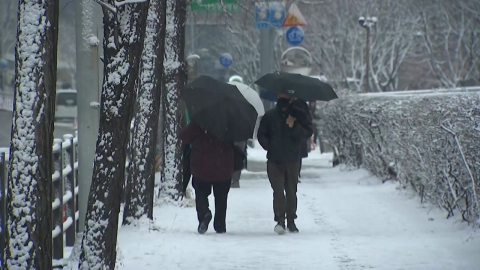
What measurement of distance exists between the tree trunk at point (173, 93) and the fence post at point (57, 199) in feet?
11.3

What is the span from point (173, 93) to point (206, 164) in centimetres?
345

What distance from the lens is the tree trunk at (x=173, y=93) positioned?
12992mm

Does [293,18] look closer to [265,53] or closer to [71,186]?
[265,53]

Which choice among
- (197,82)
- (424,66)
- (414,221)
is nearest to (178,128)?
(197,82)

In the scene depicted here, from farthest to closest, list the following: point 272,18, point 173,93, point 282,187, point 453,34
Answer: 1. point 453,34
2. point 272,18
3. point 173,93
4. point 282,187

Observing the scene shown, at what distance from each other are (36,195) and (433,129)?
A: 20.3ft

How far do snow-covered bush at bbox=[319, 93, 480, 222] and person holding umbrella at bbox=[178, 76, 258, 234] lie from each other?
2.14 meters

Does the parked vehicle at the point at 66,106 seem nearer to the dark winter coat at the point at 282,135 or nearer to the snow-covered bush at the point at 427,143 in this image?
the snow-covered bush at the point at 427,143

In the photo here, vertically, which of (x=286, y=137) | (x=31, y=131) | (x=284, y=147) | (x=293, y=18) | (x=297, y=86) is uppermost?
(x=293, y=18)

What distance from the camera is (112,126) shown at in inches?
247

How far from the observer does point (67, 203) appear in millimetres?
10430

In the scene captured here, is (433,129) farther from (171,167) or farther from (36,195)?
(36,195)

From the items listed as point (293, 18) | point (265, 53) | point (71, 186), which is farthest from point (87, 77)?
point (265, 53)

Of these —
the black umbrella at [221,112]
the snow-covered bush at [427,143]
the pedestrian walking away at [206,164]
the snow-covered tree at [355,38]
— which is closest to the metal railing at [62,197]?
the pedestrian walking away at [206,164]
